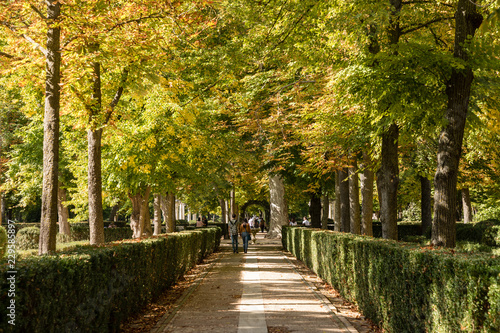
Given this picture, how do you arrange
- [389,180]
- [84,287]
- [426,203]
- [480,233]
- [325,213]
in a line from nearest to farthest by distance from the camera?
[84,287]
[389,180]
[480,233]
[426,203]
[325,213]

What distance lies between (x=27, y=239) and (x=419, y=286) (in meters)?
23.1

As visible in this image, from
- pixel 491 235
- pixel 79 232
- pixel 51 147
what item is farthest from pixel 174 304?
pixel 79 232

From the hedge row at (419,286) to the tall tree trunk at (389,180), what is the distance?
2.04 m

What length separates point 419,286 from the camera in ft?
19.4

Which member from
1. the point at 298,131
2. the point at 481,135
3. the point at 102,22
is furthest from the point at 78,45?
the point at 481,135

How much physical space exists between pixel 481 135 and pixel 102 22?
1716cm

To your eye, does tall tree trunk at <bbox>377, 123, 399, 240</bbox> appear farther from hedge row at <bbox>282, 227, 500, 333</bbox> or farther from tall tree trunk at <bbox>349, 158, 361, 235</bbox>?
tall tree trunk at <bbox>349, 158, 361, 235</bbox>

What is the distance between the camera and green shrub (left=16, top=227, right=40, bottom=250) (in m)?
24.4

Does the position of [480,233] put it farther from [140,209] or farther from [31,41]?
[31,41]

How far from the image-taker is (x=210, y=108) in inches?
810

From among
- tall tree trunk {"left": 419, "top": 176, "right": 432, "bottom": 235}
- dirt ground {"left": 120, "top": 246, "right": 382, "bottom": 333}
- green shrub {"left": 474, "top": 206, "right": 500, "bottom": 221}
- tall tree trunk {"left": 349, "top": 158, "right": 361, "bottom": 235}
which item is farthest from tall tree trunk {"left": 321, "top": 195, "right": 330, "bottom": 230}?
dirt ground {"left": 120, "top": 246, "right": 382, "bottom": 333}

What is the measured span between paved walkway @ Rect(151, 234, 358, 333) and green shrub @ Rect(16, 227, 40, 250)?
548 inches

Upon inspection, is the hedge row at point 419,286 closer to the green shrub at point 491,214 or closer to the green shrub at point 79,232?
the green shrub at point 79,232

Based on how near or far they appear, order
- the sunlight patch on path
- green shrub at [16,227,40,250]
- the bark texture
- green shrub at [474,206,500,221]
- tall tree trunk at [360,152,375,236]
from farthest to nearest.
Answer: green shrub at [474,206,500,221]
green shrub at [16,227,40,250]
the bark texture
tall tree trunk at [360,152,375,236]
the sunlight patch on path
